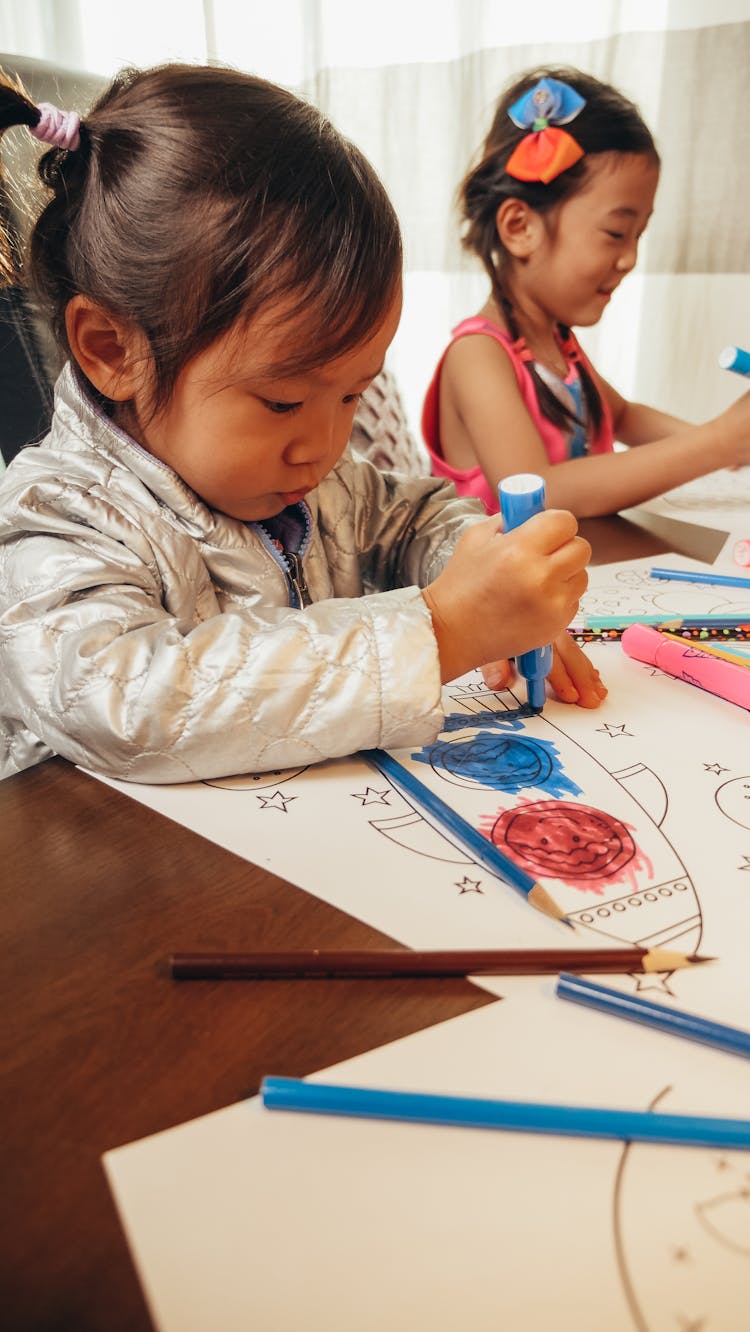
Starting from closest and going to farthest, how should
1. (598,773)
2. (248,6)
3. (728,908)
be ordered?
1. (728,908)
2. (598,773)
3. (248,6)

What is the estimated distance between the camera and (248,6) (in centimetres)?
189

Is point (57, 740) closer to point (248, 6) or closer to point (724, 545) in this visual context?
point (724, 545)

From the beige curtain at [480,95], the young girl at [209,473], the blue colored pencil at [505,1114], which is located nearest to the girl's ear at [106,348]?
the young girl at [209,473]

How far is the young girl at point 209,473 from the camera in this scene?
47 cm

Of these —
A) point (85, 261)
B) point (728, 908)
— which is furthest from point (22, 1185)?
point (85, 261)

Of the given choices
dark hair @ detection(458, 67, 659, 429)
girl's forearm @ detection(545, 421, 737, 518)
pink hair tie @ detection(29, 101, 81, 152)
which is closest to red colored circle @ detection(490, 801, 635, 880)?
pink hair tie @ detection(29, 101, 81, 152)

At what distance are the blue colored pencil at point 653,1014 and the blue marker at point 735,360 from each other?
26.0 inches

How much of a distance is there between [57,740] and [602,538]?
1.96 ft

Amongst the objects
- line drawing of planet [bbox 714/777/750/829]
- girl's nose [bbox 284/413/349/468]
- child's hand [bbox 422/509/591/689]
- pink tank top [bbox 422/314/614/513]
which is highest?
girl's nose [bbox 284/413/349/468]

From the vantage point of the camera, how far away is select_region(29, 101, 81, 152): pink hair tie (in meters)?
0.57

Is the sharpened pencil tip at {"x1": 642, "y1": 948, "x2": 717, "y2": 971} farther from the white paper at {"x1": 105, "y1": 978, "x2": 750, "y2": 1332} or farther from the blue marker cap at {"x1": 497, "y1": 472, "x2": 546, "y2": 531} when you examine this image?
the blue marker cap at {"x1": 497, "y1": 472, "x2": 546, "y2": 531}

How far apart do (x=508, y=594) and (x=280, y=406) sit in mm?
171

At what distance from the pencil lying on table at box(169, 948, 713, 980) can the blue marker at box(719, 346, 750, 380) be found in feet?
2.11

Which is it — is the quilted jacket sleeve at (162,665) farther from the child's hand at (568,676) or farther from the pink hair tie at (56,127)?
the pink hair tie at (56,127)
